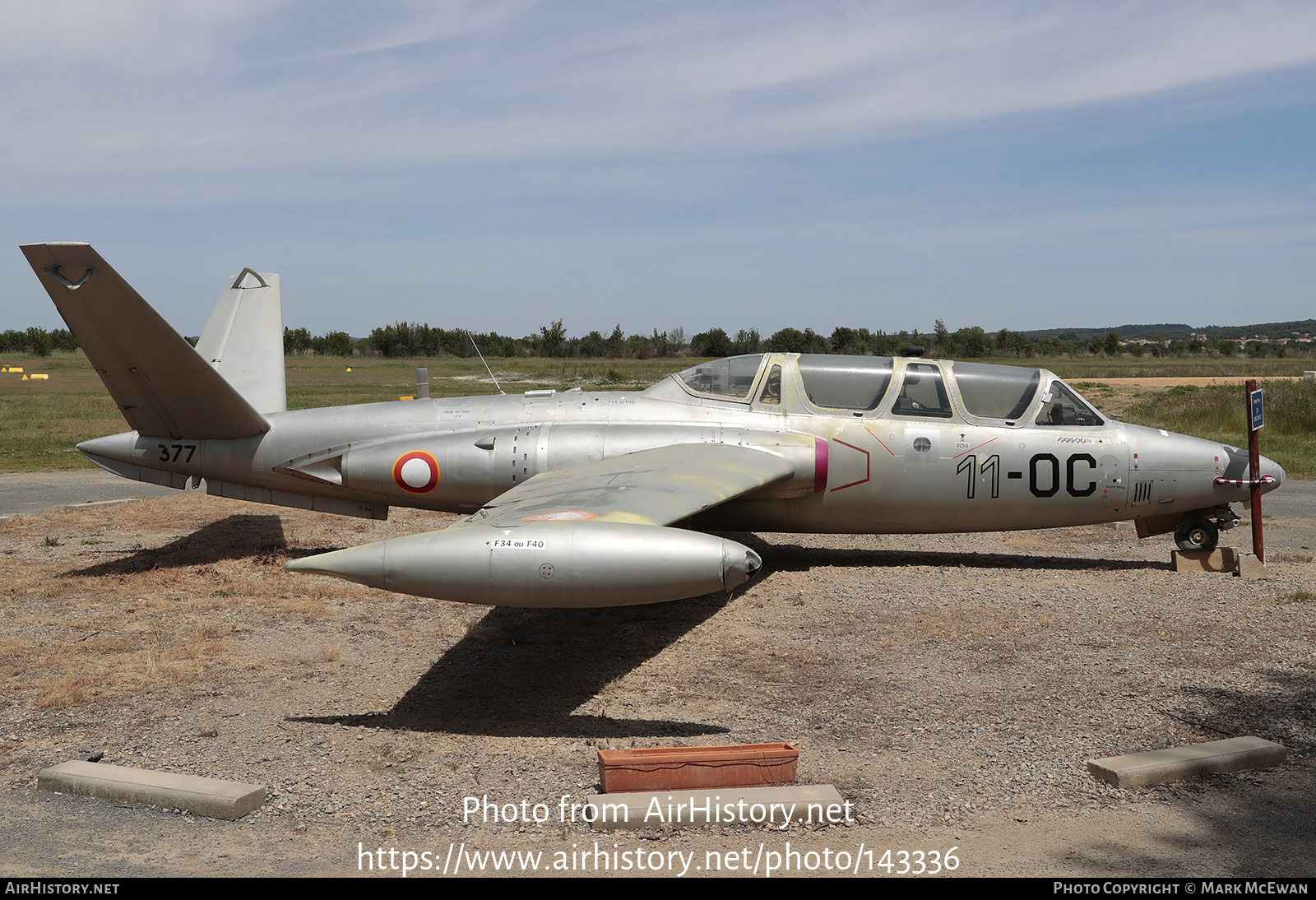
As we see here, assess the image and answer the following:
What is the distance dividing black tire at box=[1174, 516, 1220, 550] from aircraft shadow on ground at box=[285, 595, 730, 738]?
19.7 feet

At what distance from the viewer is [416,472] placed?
449 inches

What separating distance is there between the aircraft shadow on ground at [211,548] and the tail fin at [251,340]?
1996mm

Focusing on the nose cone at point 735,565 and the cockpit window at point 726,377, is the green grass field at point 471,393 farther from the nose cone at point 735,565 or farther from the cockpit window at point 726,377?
the nose cone at point 735,565

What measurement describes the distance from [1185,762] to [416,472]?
8.63m

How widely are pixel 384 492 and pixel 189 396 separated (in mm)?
2725

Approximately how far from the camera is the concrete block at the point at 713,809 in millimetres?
5070

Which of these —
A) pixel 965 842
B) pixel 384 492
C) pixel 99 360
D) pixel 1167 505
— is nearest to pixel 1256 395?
pixel 1167 505

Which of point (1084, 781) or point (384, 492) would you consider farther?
point (384, 492)

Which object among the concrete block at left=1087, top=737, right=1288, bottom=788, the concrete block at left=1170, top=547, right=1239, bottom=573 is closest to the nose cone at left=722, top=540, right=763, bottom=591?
the concrete block at left=1087, top=737, right=1288, bottom=788

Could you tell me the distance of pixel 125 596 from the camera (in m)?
10.3

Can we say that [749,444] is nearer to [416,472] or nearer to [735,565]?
[416,472]

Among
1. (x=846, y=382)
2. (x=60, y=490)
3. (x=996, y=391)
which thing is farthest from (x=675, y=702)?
(x=60, y=490)

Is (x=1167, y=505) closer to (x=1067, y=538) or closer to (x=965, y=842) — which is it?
(x=1067, y=538)

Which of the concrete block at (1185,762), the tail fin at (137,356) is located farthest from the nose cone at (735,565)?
the tail fin at (137,356)
